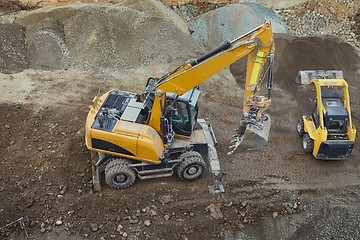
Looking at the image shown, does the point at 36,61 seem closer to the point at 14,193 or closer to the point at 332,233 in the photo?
the point at 14,193

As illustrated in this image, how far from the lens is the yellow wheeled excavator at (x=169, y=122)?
10211 mm

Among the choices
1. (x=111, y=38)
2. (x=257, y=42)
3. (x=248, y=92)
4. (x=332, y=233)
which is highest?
(x=257, y=42)

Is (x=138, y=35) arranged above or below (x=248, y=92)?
below

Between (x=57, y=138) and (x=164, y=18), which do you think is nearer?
(x=57, y=138)

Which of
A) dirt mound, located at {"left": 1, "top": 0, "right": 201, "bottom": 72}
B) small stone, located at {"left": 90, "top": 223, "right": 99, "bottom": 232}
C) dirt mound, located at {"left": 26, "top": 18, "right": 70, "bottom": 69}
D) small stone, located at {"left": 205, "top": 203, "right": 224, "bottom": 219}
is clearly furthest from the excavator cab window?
dirt mound, located at {"left": 26, "top": 18, "right": 70, "bottom": 69}

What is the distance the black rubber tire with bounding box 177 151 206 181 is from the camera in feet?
35.8

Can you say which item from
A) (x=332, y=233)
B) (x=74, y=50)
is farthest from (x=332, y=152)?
(x=74, y=50)

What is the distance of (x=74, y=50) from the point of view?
1612 cm

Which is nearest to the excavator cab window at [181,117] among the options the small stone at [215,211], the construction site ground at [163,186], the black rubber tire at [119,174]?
the construction site ground at [163,186]

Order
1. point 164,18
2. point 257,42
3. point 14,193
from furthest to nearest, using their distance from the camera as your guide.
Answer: point 164,18
point 14,193
point 257,42

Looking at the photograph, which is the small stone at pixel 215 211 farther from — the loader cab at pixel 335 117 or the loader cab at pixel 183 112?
the loader cab at pixel 335 117

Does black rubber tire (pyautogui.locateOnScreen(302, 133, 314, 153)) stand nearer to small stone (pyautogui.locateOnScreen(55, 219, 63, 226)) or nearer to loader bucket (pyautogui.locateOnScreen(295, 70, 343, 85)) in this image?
loader bucket (pyautogui.locateOnScreen(295, 70, 343, 85))

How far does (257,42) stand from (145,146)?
3519 millimetres

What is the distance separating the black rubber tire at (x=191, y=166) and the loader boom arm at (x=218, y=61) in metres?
1.36
